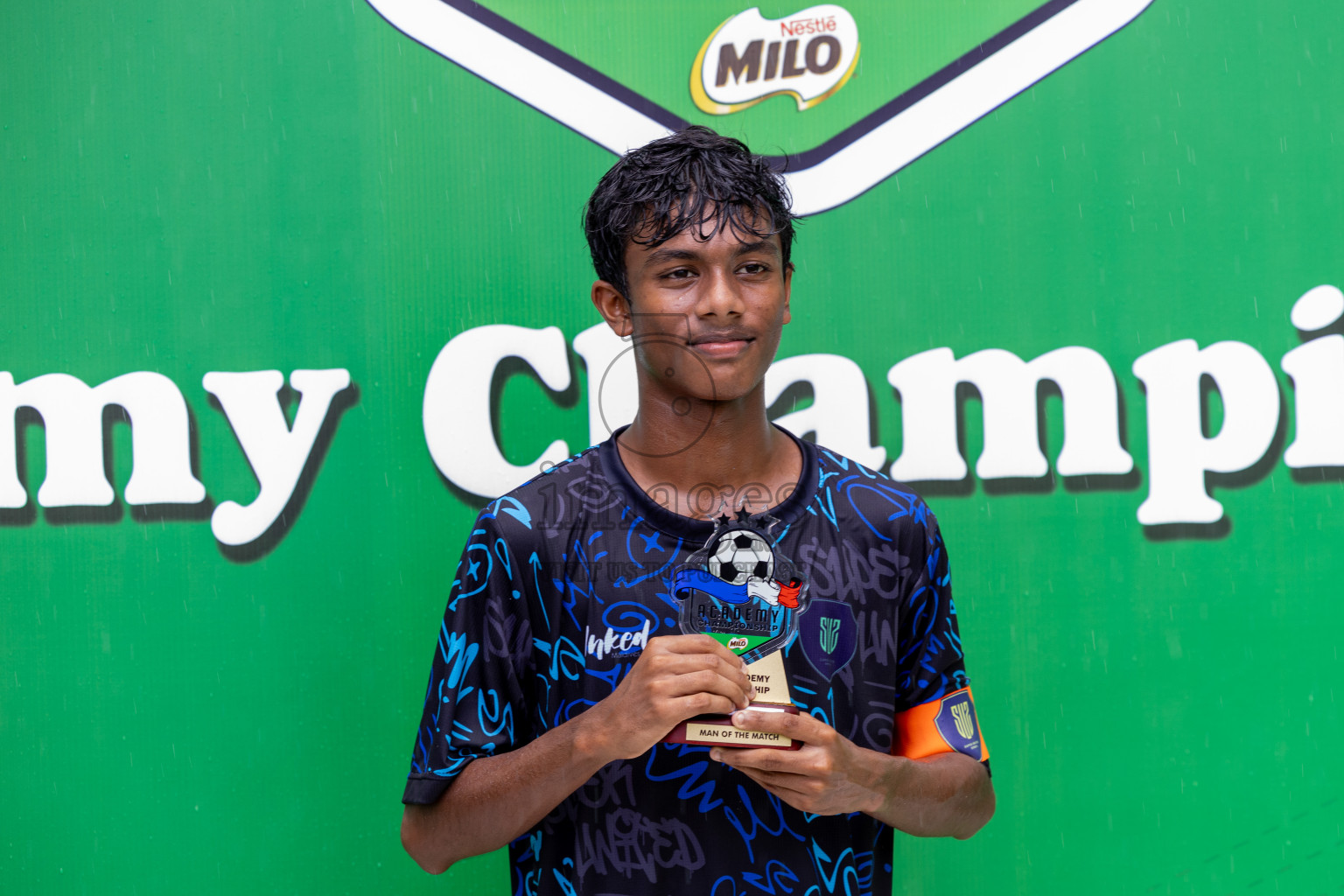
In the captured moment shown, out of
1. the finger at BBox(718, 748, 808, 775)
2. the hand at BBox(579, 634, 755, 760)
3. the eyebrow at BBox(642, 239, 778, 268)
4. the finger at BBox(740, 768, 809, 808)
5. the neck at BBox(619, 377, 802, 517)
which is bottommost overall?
the finger at BBox(740, 768, 809, 808)

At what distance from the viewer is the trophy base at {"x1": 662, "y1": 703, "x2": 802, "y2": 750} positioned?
0.95 metres

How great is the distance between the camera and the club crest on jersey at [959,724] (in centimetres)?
118

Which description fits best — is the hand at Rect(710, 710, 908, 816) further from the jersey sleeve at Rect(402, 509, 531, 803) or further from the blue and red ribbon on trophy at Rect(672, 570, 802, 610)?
the jersey sleeve at Rect(402, 509, 531, 803)

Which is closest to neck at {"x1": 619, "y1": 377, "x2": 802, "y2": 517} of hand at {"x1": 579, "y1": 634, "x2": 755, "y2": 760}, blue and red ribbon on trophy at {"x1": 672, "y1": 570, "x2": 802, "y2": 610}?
blue and red ribbon on trophy at {"x1": 672, "y1": 570, "x2": 802, "y2": 610}

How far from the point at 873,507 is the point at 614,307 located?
418mm

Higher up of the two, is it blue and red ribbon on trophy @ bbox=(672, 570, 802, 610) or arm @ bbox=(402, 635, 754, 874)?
blue and red ribbon on trophy @ bbox=(672, 570, 802, 610)

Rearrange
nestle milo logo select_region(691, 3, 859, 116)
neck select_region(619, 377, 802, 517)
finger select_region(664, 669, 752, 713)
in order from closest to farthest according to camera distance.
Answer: finger select_region(664, 669, 752, 713), neck select_region(619, 377, 802, 517), nestle milo logo select_region(691, 3, 859, 116)

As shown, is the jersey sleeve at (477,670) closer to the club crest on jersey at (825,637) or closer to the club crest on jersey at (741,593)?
the club crest on jersey at (741,593)

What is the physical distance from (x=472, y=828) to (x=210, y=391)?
3.65 ft

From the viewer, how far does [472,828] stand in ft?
3.52

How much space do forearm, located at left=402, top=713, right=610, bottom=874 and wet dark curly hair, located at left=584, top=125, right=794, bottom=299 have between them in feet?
1.80

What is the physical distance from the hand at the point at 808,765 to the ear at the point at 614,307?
501 millimetres

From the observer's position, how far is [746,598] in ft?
3.42

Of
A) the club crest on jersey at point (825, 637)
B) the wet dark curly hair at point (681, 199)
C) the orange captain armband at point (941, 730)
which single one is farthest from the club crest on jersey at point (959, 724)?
the wet dark curly hair at point (681, 199)
